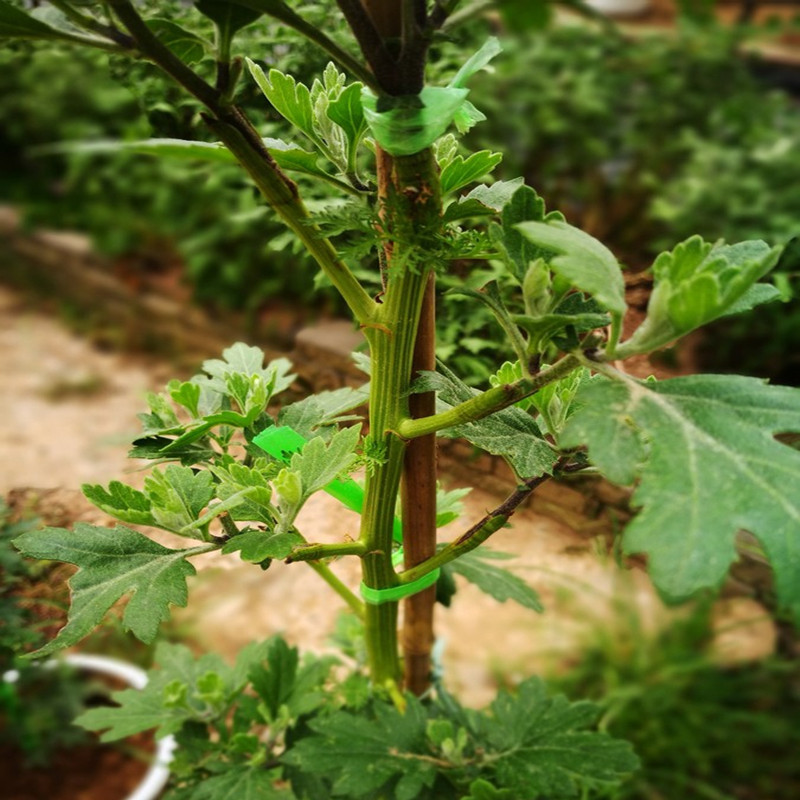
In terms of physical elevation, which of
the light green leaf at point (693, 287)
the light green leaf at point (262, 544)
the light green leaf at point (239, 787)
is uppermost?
the light green leaf at point (693, 287)

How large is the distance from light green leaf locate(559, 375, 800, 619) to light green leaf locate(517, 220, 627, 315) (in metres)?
0.06

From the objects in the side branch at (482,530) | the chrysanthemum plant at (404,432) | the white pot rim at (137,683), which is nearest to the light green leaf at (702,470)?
the chrysanthemum plant at (404,432)

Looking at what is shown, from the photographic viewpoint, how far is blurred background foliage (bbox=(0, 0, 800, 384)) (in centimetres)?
164

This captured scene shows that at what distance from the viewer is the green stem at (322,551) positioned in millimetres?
521

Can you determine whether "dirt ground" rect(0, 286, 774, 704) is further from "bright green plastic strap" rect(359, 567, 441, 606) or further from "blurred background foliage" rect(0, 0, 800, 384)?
"blurred background foliage" rect(0, 0, 800, 384)

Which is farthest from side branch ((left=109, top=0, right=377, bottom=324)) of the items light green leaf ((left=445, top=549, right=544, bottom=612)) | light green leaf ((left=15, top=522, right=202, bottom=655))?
light green leaf ((left=445, top=549, right=544, bottom=612))

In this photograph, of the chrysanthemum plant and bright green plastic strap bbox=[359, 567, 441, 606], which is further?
bright green plastic strap bbox=[359, 567, 441, 606]

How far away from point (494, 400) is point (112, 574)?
0.98 feet

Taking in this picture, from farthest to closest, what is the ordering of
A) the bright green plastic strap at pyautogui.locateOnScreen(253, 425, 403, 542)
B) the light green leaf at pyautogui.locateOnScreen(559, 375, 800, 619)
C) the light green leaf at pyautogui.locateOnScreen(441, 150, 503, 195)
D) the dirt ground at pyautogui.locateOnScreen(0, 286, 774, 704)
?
the dirt ground at pyautogui.locateOnScreen(0, 286, 774, 704) < the bright green plastic strap at pyautogui.locateOnScreen(253, 425, 403, 542) < the light green leaf at pyautogui.locateOnScreen(441, 150, 503, 195) < the light green leaf at pyautogui.locateOnScreen(559, 375, 800, 619)

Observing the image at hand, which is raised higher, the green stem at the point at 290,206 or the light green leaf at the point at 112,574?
the green stem at the point at 290,206

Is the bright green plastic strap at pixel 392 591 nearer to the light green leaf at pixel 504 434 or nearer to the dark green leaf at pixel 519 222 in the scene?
the light green leaf at pixel 504 434

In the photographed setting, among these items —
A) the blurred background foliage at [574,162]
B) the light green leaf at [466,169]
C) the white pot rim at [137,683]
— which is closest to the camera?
the light green leaf at [466,169]

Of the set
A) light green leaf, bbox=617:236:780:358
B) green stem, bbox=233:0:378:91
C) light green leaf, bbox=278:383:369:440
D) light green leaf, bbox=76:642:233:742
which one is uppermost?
green stem, bbox=233:0:378:91

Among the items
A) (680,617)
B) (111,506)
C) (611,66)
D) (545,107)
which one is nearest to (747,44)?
(611,66)
